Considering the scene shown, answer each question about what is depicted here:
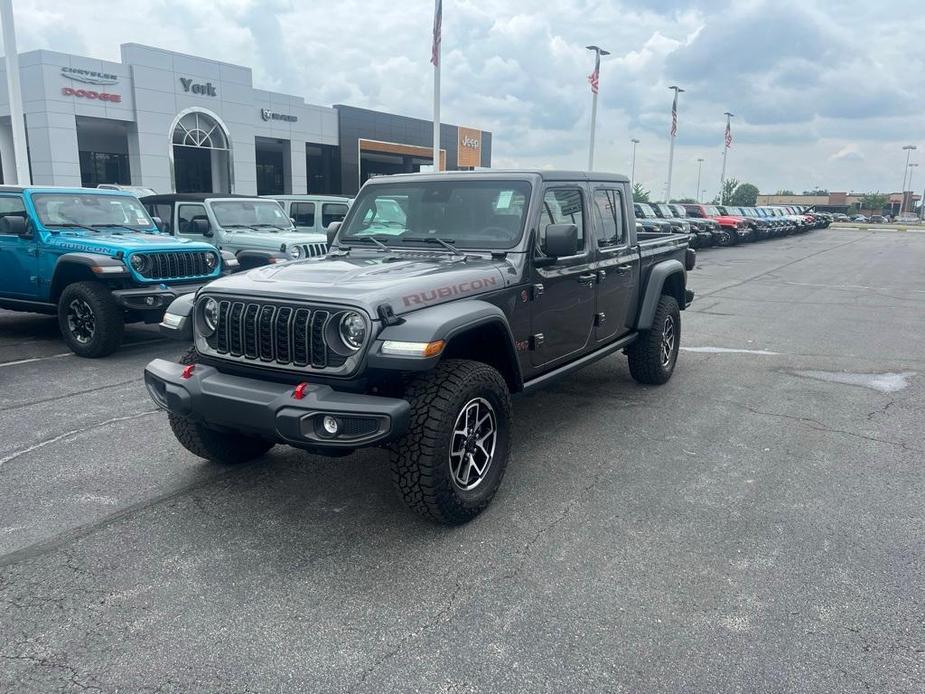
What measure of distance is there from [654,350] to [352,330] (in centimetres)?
380

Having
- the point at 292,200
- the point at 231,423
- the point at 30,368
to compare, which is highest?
the point at 292,200

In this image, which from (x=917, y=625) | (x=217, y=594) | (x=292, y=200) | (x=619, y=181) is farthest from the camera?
(x=292, y=200)

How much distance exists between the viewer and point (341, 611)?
3146 mm

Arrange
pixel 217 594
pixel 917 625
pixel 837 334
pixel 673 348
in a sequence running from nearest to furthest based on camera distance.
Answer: pixel 917 625, pixel 217 594, pixel 673 348, pixel 837 334

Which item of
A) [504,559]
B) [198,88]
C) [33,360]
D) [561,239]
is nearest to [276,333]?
[504,559]

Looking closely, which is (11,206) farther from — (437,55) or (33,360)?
(437,55)

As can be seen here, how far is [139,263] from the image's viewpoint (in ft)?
25.9

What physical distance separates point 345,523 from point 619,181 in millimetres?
3898

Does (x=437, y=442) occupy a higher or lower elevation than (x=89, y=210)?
lower

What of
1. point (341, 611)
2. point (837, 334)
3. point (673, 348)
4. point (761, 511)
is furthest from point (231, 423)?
point (837, 334)

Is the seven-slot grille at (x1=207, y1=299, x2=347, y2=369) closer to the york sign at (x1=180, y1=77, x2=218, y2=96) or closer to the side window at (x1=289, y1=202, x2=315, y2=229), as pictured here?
the side window at (x1=289, y1=202, x2=315, y2=229)

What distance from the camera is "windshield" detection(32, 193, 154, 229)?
8.54 meters

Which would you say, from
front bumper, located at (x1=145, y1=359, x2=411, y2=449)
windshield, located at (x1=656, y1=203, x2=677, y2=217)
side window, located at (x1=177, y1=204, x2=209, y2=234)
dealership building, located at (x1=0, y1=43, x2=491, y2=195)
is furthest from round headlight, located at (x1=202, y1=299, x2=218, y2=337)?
windshield, located at (x1=656, y1=203, x2=677, y2=217)

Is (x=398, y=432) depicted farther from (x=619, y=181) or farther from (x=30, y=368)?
(x=30, y=368)
